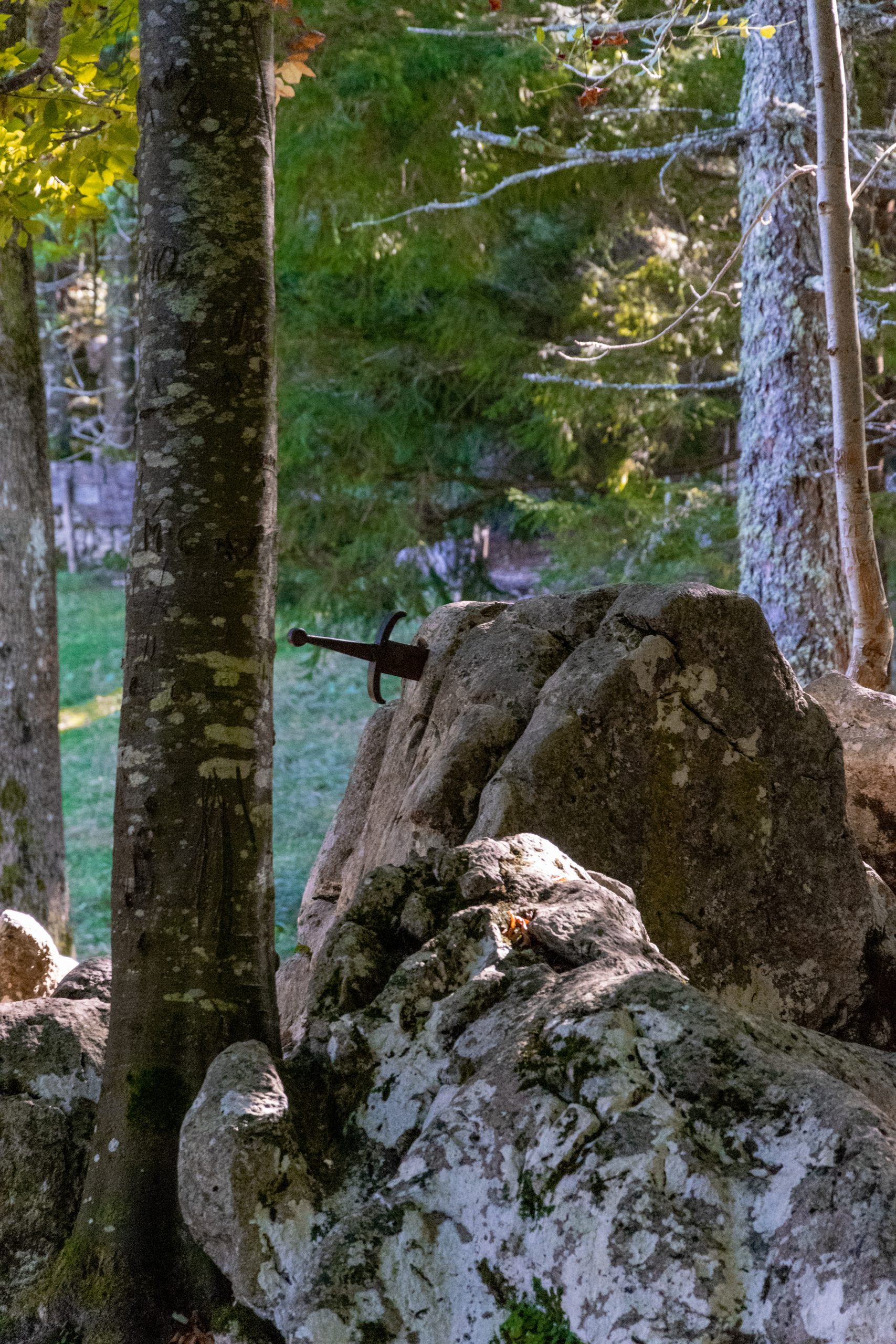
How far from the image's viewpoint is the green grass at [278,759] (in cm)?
1240

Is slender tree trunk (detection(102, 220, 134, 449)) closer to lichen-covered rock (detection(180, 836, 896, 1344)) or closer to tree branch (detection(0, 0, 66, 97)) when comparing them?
tree branch (detection(0, 0, 66, 97))

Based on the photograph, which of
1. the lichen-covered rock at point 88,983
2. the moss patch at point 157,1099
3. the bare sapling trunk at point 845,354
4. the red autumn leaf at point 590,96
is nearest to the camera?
the moss patch at point 157,1099

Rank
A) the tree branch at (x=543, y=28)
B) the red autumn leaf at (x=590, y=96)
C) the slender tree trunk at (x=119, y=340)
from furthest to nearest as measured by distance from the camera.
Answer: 1. the slender tree trunk at (x=119, y=340)
2. the tree branch at (x=543, y=28)
3. the red autumn leaf at (x=590, y=96)

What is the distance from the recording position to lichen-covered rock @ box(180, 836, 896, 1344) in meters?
1.73

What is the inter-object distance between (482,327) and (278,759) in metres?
6.56

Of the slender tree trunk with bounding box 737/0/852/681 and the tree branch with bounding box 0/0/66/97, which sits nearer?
the tree branch with bounding box 0/0/66/97

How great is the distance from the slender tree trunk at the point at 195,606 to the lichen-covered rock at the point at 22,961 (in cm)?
146

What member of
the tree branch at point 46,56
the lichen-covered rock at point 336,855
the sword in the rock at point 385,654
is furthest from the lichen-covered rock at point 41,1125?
the tree branch at point 46,56

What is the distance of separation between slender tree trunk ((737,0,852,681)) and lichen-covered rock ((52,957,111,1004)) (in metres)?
4.97

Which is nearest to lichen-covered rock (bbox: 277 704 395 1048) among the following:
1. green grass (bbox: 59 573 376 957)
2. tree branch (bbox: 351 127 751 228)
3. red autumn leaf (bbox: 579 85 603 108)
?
red autumn leaf (bbox: 579 85 603 108)

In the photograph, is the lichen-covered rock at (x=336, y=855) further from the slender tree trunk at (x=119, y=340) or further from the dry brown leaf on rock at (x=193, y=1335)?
the slender tree trunk at (x=119, y=340)

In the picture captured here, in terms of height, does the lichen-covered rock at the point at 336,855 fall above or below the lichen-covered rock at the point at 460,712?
below

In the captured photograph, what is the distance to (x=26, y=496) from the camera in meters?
7.17

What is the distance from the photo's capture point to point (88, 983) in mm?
3299
